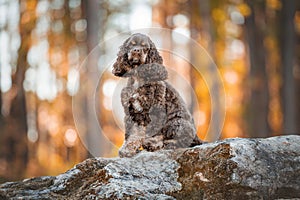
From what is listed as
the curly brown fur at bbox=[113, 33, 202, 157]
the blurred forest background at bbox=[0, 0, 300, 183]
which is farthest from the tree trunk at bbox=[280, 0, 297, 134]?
the curly brown fur at bbox=[113, 33, 202, 157]

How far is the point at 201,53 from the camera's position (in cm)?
2308

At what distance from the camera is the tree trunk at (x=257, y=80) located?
862 inches

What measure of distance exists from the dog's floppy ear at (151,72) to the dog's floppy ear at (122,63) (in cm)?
18

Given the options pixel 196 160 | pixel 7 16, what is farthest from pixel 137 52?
pixel 7 16

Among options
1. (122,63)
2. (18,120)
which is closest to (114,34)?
(18,120)

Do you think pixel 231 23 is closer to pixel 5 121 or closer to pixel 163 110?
pixel 5 121

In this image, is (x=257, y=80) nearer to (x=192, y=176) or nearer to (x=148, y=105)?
(x=148, y=105)

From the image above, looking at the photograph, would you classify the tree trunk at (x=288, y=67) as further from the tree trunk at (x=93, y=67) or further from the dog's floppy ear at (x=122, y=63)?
the dog's floppy ear at (x=122, y=63)

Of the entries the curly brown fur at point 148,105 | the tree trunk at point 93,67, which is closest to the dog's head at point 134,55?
the curly brown fur at point 148,105

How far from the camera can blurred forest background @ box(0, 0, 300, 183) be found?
69.0ft

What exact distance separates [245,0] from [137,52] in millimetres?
17400

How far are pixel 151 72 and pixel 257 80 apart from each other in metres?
16.4

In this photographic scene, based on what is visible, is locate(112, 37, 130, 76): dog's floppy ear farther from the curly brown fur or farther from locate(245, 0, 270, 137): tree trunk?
locate(245, 0, 270, 137): tree trunk

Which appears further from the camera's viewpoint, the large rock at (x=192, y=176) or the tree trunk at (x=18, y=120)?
the tree trunk at (x=18, y=120)
